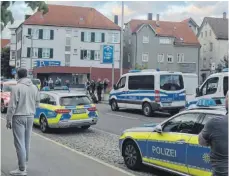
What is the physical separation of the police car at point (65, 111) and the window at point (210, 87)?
5.47 m

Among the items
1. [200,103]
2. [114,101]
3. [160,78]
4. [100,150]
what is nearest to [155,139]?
[200,103]

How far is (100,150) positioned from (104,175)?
2.65 metres

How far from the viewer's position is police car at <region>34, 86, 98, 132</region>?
12469 millimetres

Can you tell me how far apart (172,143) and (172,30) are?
223ft

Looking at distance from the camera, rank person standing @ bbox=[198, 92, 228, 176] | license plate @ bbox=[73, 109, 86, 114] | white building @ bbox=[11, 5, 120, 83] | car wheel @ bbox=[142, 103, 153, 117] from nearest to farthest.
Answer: person standing @ bbox=[198, 92, 228, 176] < license plate @ bbox=[73, 109, 86, 114] < car wheel @ bbox=[142, 103, 153, 117] < white building @ bbox=[11, 5, 120, 83]

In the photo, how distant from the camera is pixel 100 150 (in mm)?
9773

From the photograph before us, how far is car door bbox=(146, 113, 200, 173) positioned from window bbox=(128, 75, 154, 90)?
38.3 feet

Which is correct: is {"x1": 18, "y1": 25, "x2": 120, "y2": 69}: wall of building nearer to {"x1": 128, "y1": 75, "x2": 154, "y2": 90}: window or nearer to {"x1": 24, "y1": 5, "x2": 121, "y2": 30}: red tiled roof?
{"x1": 24, "y1": 5, "x2": 121, "y2": 30}: red tiled roof

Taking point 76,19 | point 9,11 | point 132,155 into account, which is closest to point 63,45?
point 76,19

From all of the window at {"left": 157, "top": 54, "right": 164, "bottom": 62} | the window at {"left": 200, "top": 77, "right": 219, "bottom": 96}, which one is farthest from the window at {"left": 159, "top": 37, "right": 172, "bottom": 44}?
the window at {"left": 200, "top": 77, "right": 219, "bottom": 96}

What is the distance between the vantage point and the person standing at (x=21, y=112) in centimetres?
642

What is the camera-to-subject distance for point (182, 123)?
6.70 metres

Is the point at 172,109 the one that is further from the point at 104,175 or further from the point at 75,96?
the point at 104,175

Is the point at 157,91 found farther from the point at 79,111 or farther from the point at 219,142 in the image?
the point at 219,142
